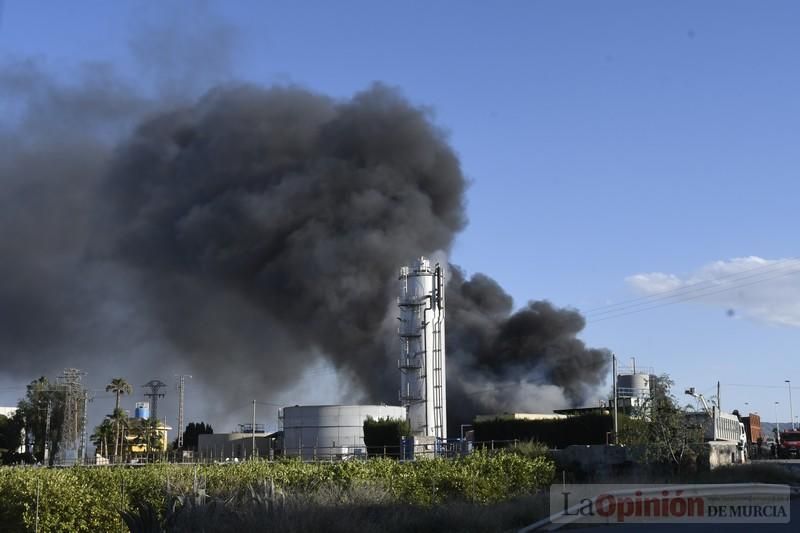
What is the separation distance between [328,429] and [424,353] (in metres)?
9.96

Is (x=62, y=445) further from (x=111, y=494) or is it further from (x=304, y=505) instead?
(x=304, y=505)

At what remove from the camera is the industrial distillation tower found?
227 ft

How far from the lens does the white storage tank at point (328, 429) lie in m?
64.1

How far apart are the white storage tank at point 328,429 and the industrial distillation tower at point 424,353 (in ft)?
12.2

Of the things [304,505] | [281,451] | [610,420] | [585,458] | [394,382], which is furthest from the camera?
[394,382]

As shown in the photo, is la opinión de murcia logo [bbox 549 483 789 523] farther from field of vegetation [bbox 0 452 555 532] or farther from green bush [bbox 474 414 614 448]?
green bush [bbox 474 414 614 448]

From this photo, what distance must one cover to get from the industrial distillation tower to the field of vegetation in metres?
40.0

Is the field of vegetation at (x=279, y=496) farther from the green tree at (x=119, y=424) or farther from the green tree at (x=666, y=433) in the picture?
the green tree at (x=119, y=424)

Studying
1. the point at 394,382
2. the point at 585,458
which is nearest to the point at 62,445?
the point at 394,382

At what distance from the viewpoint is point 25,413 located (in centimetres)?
8319

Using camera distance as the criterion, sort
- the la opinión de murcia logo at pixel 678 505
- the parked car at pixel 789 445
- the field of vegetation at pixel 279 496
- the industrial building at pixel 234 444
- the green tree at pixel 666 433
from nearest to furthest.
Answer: the field of vegetation at pixel 279 496 → the la opinión de murcia logo at pixel 678 505 → the green tree at pixel 666 433 → the parked car at pixel 789 445 → the industrial building at pixel 234 444

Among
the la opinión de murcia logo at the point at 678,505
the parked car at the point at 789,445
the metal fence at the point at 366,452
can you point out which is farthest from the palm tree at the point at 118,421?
the la opinión de murcia logo at the point at 678,505

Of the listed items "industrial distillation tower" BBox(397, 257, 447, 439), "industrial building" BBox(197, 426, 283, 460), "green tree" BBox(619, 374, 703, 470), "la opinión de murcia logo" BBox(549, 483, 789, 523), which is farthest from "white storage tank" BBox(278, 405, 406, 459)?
"la opinión de murcia logo" BBox(549, 483, 789, 523)

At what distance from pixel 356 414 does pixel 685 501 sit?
153ft
